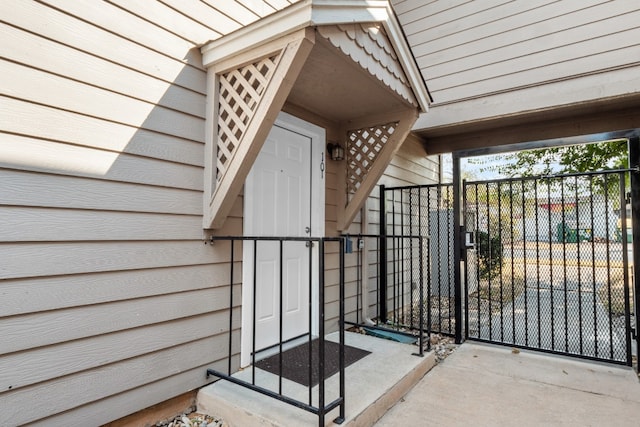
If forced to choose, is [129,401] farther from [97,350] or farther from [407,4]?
[407,4]

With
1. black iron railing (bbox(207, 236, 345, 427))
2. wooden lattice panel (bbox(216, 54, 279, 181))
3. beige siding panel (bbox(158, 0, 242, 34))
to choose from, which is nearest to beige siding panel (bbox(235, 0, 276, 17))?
beige siding panel (bbox(158, 0, 242, 34))

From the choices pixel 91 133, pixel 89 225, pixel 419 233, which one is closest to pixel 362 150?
pixel 419 233

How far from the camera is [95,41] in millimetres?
1761

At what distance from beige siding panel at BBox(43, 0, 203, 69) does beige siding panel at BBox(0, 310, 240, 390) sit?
63.0 inches

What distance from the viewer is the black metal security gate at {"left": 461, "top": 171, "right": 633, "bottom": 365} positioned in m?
2.86

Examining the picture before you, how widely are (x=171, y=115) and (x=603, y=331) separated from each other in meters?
4.56

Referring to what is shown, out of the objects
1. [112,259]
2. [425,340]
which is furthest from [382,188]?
[112,259]

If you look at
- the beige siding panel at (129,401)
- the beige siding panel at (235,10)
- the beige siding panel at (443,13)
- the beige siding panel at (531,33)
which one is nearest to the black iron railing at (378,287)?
the beige siding panel at (129,401)

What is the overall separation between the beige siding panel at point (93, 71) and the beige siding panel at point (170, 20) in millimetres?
341

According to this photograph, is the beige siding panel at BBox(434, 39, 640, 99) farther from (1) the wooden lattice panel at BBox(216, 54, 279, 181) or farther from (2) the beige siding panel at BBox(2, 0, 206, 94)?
(2) the beige siding panel at BBox(2, 0, 206, 94)

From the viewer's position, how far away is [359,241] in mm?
3744

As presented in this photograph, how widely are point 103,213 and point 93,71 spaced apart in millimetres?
721

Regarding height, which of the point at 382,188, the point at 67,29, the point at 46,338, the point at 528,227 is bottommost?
the point at 46,338

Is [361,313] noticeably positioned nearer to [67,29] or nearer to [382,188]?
[382,188]
